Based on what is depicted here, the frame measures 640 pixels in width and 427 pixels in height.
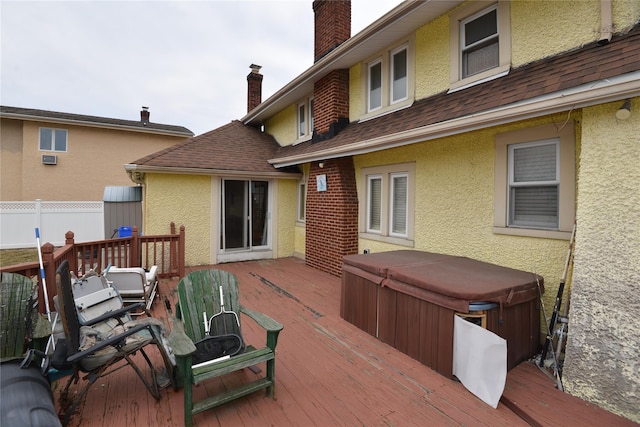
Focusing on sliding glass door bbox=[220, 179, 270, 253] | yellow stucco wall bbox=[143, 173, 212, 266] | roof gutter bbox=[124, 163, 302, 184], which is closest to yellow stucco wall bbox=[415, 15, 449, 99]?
roof gutter bbox=[124, 163, 302, 184]

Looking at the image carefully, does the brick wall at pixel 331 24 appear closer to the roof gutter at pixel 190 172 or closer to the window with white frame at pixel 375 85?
the window with white frame at pixel 375 85

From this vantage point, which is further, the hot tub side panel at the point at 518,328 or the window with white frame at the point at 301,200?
the window with white frame at the point at 301,200

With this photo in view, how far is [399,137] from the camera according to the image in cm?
498

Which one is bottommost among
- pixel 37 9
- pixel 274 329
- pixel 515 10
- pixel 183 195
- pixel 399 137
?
pixel 274 329

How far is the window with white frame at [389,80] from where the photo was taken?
20.1 feet

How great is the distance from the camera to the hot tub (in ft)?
10.3

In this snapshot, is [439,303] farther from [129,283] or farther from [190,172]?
[190,172]

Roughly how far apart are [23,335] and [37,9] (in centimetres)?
648

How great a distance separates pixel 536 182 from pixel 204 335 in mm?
4552

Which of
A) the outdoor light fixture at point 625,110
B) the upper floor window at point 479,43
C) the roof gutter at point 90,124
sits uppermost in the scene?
the roof gutter at point 90,124

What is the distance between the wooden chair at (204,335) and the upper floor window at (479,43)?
16.1 feet

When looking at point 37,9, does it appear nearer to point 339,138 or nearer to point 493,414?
point 339,138

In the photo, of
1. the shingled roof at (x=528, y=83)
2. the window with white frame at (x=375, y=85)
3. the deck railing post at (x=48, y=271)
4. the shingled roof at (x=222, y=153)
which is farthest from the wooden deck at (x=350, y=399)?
the shingled roof at (x=222, y=153)

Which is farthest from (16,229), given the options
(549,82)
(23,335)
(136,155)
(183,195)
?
(549,82)
